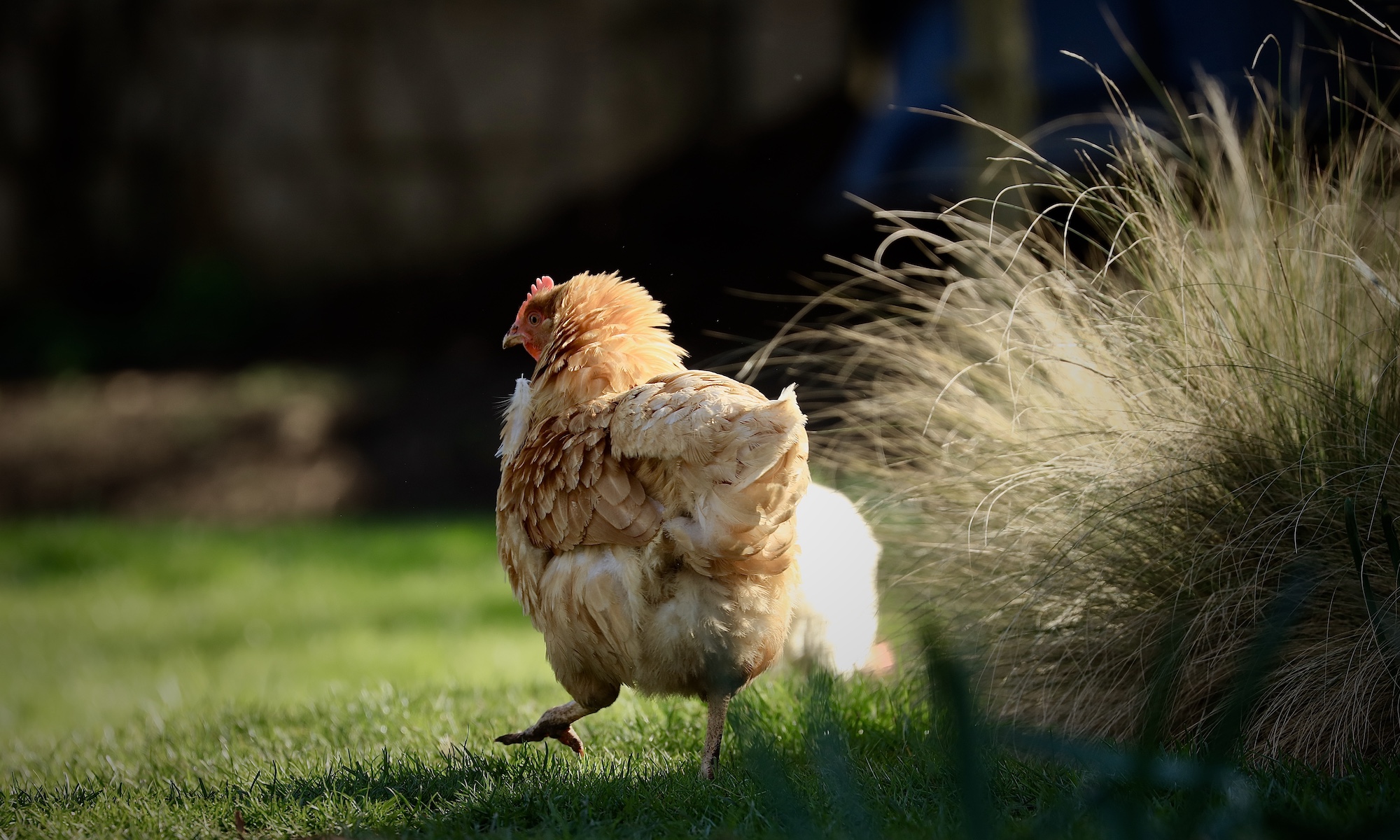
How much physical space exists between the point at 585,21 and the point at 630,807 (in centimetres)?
1055

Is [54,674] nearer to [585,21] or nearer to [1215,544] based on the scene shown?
[1215,544]

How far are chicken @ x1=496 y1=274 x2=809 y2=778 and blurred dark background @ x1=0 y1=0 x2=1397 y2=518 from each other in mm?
6257

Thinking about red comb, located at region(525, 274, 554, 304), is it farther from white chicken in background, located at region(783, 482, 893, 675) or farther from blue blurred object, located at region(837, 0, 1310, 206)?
blue blurred object, located at region(837, 0, 1310, 206)

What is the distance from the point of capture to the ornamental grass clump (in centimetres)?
305

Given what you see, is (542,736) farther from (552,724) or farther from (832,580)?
(832,580)

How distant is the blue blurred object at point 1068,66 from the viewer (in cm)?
772

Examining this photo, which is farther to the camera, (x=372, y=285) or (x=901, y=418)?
(x=372, y=285)

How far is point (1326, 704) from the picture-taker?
298 cm

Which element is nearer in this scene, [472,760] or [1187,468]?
[1187,468]

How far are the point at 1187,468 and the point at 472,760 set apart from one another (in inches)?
86.3

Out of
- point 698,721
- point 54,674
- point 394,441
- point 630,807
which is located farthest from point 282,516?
point 630,807

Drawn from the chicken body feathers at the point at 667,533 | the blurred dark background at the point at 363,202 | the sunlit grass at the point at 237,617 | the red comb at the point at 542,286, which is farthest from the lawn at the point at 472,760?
the blurred dark background at the point at 363,202

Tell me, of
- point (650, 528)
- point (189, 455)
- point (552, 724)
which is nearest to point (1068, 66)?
point (650, 528)

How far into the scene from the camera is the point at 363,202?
12570 millimetres
